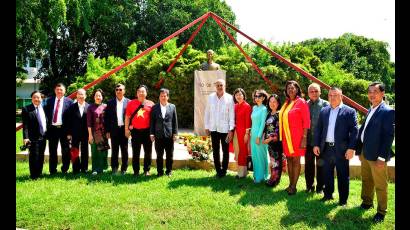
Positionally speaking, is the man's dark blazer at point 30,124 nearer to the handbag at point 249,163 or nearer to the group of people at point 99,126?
the group of people at point 99,126

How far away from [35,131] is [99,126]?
120cm

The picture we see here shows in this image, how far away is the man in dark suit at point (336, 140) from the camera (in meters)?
5.50

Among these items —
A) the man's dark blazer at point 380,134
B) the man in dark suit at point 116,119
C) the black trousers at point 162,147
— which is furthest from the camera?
the man in dark suit at point 116,119

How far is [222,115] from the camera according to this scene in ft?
23.1

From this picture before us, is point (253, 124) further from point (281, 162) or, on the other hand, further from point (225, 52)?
point (225, 52)

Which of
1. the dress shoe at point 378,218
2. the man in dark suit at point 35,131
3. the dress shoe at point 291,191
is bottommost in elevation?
the dress shoe at point 378,218

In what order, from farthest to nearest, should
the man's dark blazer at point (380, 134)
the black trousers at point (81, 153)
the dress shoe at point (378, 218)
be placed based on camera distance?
the black trousers at point (81, 153) → the dress shoe at point (378, 218) → the man's dark blazer at point (380, 134)

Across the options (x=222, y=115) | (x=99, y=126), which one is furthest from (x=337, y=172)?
(x=99, y=126)

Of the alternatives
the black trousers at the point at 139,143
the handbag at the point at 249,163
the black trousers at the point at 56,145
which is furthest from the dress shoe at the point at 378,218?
the black trousers at the point at 56,145

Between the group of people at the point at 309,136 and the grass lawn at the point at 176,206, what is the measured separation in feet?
1.02

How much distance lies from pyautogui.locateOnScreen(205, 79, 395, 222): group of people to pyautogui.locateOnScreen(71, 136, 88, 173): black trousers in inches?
99.0
